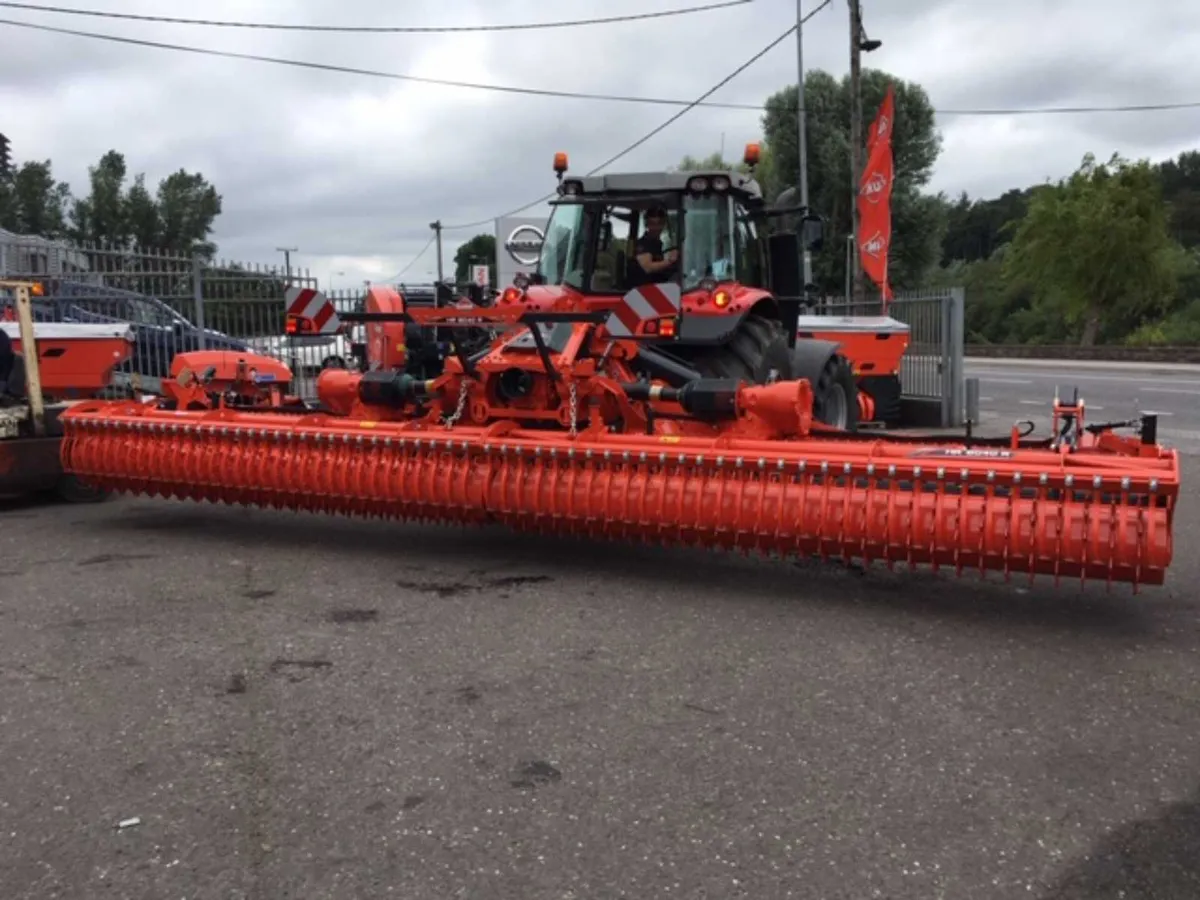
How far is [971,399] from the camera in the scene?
13.5 metres

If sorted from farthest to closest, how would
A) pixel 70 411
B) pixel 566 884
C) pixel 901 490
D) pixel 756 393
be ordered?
pixel 70 411 → pixel 756 393 → pixel 901 490 → pixel 566 884

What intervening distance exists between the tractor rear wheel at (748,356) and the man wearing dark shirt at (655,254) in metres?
0.68

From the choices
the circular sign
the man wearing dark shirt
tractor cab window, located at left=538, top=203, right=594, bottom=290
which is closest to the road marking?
the circular sign

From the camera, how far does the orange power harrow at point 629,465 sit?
4.75 meters

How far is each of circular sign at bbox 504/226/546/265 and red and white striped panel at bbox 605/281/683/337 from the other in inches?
518

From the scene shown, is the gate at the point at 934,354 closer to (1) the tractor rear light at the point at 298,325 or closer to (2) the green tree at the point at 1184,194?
(1) the tractor rear light at the point at 298,325

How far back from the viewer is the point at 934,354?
14.2 metres

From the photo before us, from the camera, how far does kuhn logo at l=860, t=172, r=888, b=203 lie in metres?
18.5

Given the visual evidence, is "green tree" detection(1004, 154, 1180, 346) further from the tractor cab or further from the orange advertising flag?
the tractor cab

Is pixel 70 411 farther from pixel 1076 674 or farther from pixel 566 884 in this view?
pixel 1076 674

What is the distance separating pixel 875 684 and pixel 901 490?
3.66 ft

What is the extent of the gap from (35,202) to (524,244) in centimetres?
4127

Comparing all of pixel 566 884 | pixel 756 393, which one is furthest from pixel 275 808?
pixel 756 393

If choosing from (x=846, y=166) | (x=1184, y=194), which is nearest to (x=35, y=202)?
(x=846, y=166)
